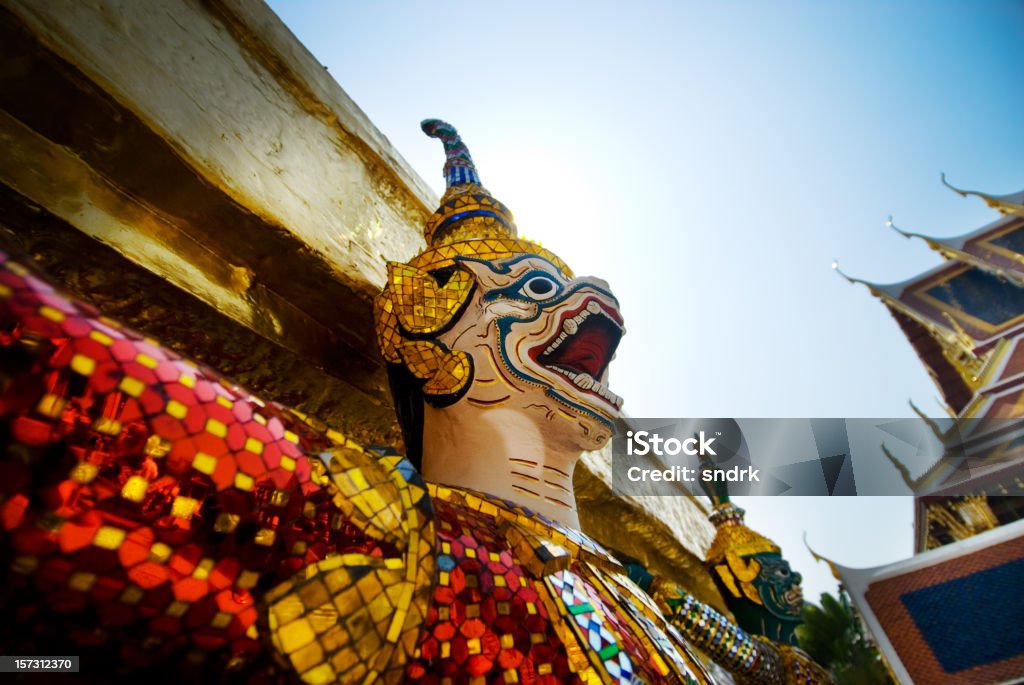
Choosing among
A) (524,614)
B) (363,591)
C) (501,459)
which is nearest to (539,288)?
(501,459)

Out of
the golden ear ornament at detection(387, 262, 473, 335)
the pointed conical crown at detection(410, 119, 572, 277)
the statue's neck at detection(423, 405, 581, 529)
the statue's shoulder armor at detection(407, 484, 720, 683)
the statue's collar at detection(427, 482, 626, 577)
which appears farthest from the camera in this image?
the pointed conical crown at detection(410, 119, 572, 277)

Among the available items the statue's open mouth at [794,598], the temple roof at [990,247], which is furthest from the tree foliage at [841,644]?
the statue's open mouth at [794,598]

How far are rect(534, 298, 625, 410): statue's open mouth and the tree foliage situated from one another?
12077 mm

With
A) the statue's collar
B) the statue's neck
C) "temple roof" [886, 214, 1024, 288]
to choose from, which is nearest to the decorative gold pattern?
the statue's collar

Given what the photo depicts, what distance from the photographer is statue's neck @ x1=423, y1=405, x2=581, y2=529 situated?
47.5 inches

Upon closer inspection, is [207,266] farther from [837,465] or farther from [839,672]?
[839,672]

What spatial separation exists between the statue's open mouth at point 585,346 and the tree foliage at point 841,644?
475 inches

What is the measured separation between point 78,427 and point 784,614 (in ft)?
6.69

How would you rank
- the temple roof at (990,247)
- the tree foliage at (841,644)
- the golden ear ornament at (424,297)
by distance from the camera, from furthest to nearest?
the temple roof at (990,247)
the tree foliage at (841,644)
the golden ear ornament at (424,297)

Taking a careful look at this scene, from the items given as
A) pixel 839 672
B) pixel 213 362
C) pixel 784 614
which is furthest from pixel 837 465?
pixel 839 672

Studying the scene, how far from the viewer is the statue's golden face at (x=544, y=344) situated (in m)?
1.24

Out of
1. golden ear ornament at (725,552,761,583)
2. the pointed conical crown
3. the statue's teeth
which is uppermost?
the pointed conical crown

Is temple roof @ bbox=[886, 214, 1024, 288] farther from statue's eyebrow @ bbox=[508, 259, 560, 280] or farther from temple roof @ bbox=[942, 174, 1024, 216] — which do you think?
statue's eyebrow @ bbox=[508, 259, 560, 280]

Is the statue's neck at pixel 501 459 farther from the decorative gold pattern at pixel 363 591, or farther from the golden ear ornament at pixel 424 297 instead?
the decorative gold pattern at pixel 363 591
